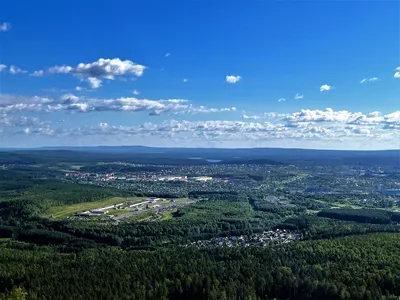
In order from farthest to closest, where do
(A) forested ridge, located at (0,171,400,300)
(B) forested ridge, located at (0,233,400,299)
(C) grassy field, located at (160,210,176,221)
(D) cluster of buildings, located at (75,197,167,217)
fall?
1. (D) cluster of buildings, located at (75,197,167,217)
2. (C) grassy field, located at (160,210,176,221)
3. (A) forested ridge, located at (0,171,400,300)
4. (B) forested ridge, located at (0,233,400,299)

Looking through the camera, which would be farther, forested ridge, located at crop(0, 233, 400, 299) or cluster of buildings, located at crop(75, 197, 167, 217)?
cluster of buildings, located at crop(75, 197, 167, 217)

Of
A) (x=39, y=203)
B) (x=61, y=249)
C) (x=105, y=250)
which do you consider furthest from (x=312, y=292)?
(x=39, y=203)

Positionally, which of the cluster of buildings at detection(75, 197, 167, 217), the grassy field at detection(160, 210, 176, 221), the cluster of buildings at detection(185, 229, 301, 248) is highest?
the cluster of buildings at detection(75, 197, 167, 217)

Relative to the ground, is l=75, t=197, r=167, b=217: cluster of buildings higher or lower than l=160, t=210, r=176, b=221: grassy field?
higher

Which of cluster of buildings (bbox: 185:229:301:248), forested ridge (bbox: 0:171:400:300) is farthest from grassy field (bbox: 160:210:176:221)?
cluster of buildings (bbox: 185:229:301:248)

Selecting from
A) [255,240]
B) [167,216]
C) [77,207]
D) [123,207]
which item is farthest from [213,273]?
[77,207]

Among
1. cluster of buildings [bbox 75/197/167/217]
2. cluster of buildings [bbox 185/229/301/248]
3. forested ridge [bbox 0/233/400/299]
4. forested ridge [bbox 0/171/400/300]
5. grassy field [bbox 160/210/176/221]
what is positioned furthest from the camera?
cluster of buildings [bbox 75/197/167/217]

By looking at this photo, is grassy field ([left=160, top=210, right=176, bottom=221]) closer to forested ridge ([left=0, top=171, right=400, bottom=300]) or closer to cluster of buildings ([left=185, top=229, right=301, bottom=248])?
forested ridge ([left=0, top=171, right=400, bottom=300])
